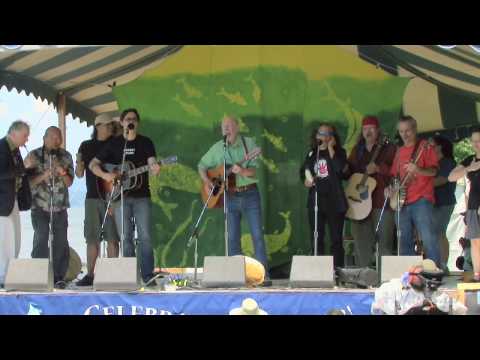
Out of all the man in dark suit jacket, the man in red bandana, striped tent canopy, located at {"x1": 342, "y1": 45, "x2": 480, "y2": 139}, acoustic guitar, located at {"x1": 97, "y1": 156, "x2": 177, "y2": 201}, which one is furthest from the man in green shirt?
the man in dark suit jacket

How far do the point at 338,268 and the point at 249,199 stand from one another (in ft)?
3.99

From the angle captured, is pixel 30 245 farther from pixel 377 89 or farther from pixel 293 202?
pixel 377 89

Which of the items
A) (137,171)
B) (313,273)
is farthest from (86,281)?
(313,273)

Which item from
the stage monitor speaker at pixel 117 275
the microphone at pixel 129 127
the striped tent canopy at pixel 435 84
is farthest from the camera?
the striped tent canopy at pixel 435 84

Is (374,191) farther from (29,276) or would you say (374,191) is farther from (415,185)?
(29,276)

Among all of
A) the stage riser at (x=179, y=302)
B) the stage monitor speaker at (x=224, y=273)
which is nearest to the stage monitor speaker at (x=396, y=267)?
the stage riser at (x=179, y=302)

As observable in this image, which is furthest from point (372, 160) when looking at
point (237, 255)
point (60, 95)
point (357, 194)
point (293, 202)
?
point (60, 95)

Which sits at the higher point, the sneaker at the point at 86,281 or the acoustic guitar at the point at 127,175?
the acoustic guitar at the point at 127,175

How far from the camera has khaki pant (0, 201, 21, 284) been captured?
10.6 meters

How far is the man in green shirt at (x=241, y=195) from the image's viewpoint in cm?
1098

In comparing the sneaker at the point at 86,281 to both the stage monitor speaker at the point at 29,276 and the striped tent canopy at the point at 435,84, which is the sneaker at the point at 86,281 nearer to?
the stage monitor speaker at the point at 29,276

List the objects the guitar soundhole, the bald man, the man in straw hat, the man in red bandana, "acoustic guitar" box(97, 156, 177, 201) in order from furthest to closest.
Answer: the guitar soundhole < the man in red bandana < the man in straw hat < the bald man < "acoustic guitar" box(97, 156, 177, 201)

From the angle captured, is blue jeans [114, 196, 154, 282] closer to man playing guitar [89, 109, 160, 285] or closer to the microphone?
man playing guitar [89, 109, 160, 285]

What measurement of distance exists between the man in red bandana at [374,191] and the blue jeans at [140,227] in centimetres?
230
